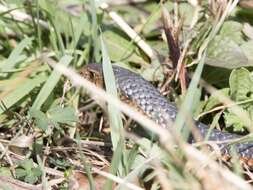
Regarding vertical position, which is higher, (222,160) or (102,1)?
(102,1)

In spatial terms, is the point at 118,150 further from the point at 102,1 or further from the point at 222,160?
the point at 102,1

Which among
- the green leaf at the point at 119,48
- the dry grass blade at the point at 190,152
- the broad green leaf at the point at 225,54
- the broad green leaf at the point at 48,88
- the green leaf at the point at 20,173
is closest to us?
the dry grass blade at the point at 190,152

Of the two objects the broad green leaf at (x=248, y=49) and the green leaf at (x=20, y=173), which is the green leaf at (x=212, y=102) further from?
the green leaf at (x=20, y=173)

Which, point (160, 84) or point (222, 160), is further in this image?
point (160, 84)

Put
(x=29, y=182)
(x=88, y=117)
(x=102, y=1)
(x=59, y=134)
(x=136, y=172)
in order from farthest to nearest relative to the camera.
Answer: (x=102, y=1) < (x=88, y=117) < (x=59, y=134) < (x=29, y=182) < (x=136, y=172)

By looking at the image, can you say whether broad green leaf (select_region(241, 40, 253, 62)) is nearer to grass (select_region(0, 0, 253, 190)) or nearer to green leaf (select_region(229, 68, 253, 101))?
grass (select_region(0, 0, 253, 190))

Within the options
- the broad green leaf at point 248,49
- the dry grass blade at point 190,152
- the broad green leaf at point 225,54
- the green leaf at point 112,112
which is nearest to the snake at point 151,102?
the green leaf at point 112,112

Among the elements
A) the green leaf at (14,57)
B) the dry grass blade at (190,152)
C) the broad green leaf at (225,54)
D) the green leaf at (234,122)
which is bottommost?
the green leaf at (234,122)

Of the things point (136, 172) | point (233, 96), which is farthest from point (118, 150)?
point (233, 96)
